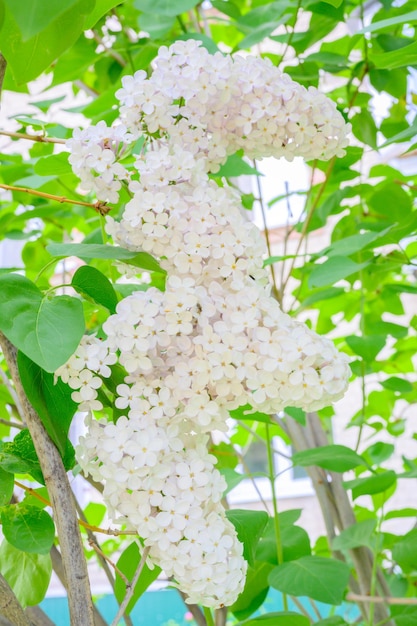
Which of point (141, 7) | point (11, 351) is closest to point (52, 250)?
point (11, 351)

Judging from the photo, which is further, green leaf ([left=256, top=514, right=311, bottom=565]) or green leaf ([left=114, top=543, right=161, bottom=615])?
green leaf ([left=256, top=514, right=311, bottom=565])

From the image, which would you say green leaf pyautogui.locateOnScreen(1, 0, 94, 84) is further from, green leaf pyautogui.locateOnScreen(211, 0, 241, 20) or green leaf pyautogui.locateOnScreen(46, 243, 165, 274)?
green leaf pyautogui.locateOnScreen(211, 0, 241, 20)

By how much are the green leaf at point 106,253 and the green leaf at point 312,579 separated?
0.26 meters

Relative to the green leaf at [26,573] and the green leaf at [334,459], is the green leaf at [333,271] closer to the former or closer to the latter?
the green leaf at [334,459]

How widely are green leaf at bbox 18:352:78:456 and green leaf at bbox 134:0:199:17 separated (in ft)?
1.16

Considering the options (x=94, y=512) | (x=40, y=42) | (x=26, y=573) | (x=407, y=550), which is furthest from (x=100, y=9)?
(x=94, y=512)

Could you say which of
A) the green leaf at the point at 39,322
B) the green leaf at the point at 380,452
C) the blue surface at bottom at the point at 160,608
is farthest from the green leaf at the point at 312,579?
the blue surface at bottom at the point at 160,608

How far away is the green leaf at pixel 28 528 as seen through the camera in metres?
0.31

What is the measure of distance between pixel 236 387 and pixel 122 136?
13 cm

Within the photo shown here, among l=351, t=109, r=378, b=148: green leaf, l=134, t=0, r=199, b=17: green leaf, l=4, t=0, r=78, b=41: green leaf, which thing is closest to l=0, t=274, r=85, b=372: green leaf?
l=4, t=0, r=78, b=41: green leaf

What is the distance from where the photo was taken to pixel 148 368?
0.26 metres

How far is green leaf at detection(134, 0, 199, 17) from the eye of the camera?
54cm

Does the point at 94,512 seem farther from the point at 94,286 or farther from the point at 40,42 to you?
the point at 40,42

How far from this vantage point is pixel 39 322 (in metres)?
0.27
